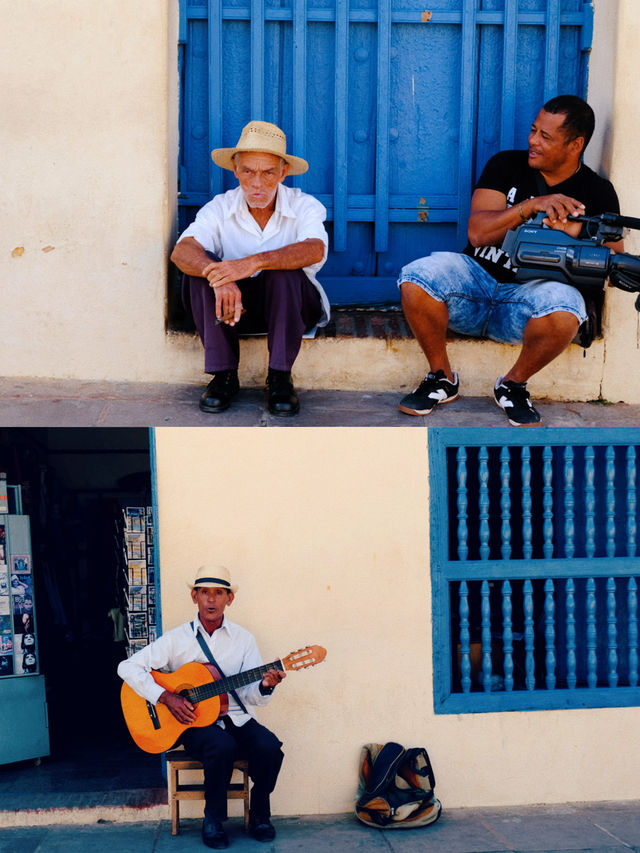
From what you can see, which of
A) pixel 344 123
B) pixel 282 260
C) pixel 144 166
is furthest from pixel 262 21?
pixel 282 260

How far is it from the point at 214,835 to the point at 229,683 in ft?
2.04

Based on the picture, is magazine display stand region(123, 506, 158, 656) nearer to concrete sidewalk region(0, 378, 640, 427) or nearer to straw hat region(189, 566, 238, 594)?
concrete sidewalk region(0, 378, 640, 427)

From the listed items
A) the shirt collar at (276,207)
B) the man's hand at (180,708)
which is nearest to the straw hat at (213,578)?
the man's hand at (180,708)

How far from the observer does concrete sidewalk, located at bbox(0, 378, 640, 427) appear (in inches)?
192

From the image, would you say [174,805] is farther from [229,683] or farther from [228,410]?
[228,410]

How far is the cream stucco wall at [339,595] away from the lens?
4.68 meters

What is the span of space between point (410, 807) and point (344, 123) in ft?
11.6

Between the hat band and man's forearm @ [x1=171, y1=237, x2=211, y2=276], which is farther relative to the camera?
man's forearm @ [x1=171, y1=237, x2=211, y2=276]

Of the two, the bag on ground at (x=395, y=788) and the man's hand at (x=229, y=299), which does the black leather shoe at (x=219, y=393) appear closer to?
→ the man's hand at (x=229, y=299)

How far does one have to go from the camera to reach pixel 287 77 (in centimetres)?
563

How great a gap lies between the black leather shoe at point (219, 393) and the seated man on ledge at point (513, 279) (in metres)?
0.85

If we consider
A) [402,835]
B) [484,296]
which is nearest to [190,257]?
[484,296]

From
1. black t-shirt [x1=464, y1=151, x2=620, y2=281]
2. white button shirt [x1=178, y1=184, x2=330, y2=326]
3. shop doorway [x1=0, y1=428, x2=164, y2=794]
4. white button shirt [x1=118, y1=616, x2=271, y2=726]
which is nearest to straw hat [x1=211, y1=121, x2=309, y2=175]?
white button shirt [x1=178, y1=184, x2=330, y2=326]

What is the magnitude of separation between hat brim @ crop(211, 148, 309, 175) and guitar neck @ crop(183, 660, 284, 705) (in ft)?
7.97
